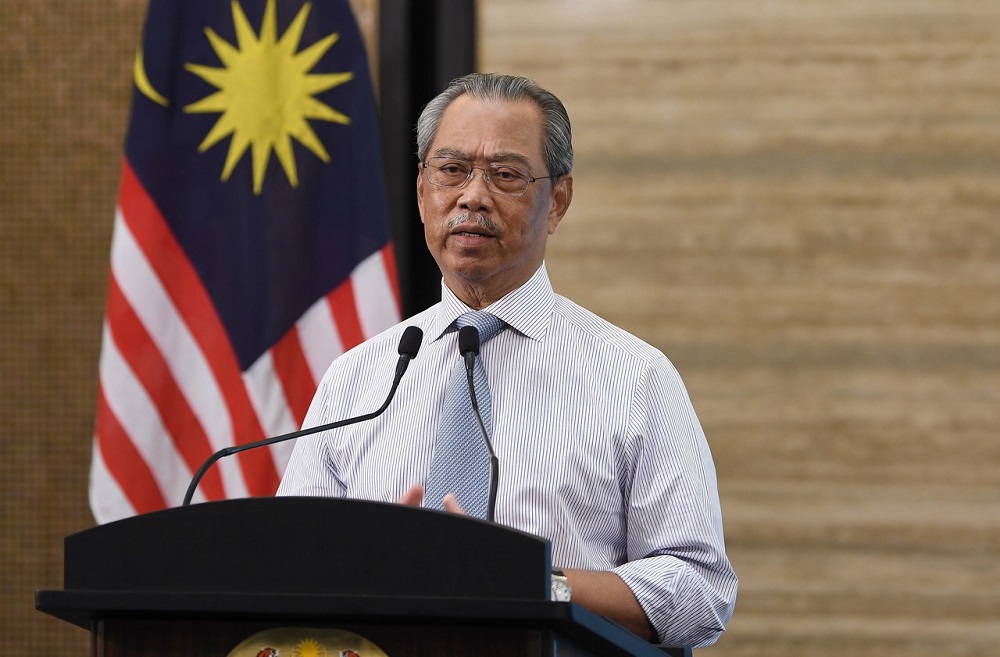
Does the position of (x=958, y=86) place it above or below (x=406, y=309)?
above

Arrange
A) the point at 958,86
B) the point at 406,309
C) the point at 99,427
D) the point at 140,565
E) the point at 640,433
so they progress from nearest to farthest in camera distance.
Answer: the point at 140,565, the point at 640,433, the point at 99,427, the point at 958,86, the point at 406,309

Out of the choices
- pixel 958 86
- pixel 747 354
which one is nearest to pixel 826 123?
pixel 958 86

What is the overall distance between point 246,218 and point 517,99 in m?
1.21

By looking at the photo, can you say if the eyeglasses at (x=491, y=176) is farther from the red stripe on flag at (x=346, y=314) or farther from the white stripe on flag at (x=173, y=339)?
the white stripe on flag at (x=173, y=339)

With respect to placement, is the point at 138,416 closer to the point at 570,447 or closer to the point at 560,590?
the point at 570,447

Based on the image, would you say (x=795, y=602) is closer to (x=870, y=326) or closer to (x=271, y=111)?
(x=870, y=326)

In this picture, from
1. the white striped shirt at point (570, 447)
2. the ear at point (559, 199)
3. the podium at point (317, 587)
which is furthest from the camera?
the ear at point (559, 199)

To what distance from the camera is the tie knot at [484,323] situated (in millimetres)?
2031

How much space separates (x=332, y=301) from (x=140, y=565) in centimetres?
181

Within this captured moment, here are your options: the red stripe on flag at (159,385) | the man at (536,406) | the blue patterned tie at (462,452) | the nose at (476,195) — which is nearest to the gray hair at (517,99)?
the man at (536,406)

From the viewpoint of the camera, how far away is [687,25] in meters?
3.29

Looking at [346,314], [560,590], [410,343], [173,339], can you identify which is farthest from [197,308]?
[560,590]

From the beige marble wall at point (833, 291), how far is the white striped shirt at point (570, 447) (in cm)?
120

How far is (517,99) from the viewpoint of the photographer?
2.07 meters
